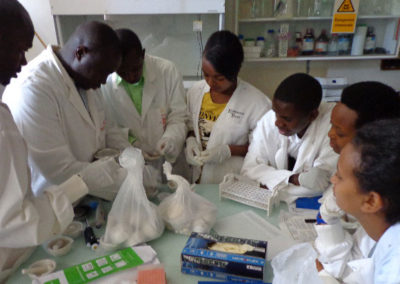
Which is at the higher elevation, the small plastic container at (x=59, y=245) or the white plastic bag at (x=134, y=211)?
the white plastic bag at (x=134, y=211)

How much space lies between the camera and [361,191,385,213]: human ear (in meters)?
0.68

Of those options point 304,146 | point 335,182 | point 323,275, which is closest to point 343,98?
point 304,146

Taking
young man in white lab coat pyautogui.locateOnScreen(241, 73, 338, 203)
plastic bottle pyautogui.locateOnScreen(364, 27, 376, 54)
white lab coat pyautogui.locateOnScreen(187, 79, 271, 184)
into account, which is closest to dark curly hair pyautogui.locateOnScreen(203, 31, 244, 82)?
white lab coat pyautogui.locateOnScreen(187, 79, 271, 184)

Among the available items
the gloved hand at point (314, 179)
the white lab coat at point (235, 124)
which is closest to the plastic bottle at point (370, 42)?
the white lab coat at point (235, 124)

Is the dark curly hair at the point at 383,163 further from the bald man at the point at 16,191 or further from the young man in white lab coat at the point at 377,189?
the bald man at the point at 16,191

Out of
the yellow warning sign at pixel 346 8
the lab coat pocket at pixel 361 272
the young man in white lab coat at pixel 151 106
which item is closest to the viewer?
the lab coat pocket at pixel 361 272

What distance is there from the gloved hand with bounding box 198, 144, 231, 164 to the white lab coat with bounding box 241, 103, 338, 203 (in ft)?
0.46

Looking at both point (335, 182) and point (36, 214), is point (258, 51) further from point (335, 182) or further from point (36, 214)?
point (36, 214)

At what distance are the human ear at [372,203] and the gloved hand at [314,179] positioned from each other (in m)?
0.50

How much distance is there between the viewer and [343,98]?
115cm

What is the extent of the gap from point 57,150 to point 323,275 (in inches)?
41.7

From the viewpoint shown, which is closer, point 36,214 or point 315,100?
point 36,214

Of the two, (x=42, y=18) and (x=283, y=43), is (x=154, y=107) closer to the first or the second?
(x=42, y=18)

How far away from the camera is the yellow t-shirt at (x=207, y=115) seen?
5.58ft
